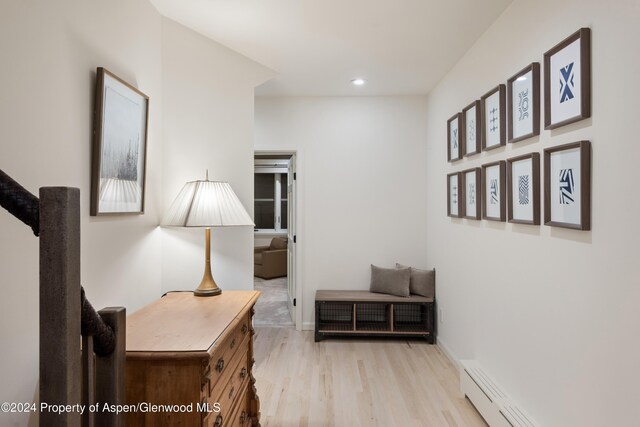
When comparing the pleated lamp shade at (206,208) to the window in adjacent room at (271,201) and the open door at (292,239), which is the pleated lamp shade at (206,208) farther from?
the window in adjacent room at (271,201)

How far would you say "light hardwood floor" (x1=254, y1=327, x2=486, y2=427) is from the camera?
8.50ft

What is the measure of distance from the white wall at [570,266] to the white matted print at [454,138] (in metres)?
0.37

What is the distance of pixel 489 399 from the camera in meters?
2.45

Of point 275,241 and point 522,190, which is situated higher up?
point 522,190

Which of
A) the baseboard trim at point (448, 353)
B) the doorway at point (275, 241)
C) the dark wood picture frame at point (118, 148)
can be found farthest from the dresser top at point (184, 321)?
the doorway at point (275, 241)

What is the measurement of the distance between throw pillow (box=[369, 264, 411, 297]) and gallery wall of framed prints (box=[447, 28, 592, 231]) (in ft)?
3.79

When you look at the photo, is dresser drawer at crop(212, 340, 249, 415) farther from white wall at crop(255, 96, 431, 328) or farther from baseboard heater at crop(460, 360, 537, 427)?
white wall at crop(255, 96, 431, 328)

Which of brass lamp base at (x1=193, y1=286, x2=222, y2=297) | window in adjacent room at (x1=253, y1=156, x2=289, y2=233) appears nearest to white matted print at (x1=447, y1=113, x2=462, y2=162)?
brass lamp base at (x1=193, y1=286, x2=222, y2=297)

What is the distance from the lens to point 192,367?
1.47 metres

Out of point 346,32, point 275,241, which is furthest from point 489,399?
point 275,241

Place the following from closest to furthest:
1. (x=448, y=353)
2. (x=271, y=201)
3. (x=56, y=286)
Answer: (x=56, y=286) → (x=448, y=353) → (x=271, y=201)

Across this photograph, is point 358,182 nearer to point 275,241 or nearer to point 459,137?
point 459,137

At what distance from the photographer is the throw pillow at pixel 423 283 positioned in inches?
162

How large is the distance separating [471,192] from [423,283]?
1.36 metres
